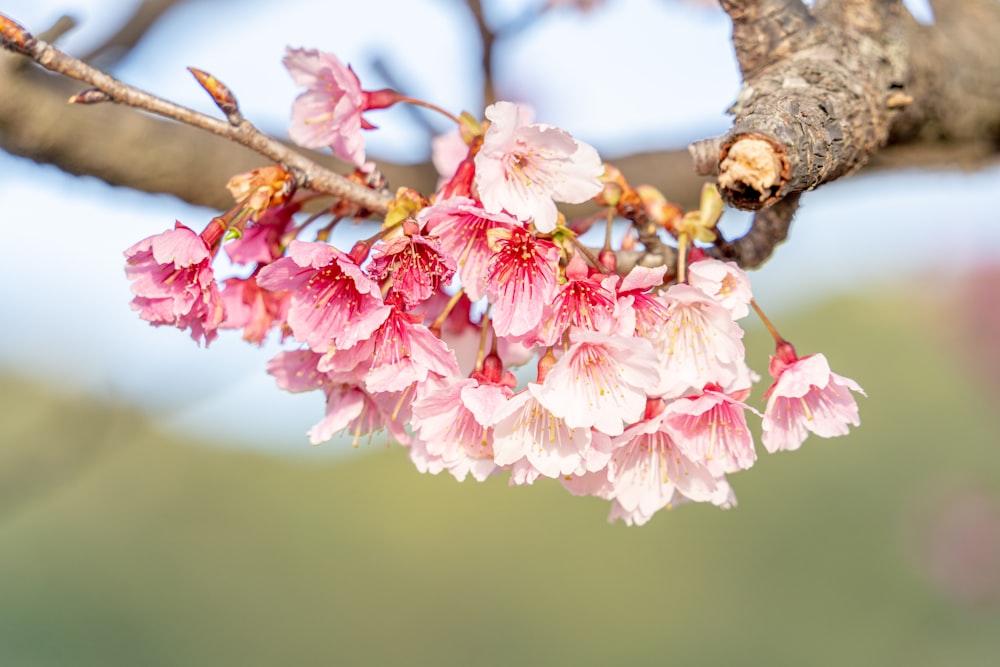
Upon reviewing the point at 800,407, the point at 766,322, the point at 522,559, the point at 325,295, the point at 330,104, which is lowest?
the point at 522,559

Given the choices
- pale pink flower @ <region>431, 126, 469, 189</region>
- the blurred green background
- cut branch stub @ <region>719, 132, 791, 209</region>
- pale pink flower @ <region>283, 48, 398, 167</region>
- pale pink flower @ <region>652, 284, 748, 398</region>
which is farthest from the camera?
the blurred green background

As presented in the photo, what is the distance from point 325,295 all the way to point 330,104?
0.44 m

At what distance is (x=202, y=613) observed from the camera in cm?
1202

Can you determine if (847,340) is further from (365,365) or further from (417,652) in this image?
(365,365)

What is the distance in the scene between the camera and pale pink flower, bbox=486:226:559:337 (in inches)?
40.0

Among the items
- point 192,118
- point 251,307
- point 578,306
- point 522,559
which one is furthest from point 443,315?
point 522,559

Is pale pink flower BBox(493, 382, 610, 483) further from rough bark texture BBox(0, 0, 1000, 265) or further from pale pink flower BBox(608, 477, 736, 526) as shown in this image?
rough bark texture BBox(0, 0, 1000, 265)

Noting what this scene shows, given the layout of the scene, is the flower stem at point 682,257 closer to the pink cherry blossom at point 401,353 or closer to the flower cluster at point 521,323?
the flower cluster at point 521,323

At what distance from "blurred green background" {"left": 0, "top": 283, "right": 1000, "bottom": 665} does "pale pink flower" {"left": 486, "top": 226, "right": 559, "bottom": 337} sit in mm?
11087

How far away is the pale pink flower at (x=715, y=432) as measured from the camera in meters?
1.12

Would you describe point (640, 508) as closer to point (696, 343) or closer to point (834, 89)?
point (696, 343)

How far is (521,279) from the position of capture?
1030 millimetres

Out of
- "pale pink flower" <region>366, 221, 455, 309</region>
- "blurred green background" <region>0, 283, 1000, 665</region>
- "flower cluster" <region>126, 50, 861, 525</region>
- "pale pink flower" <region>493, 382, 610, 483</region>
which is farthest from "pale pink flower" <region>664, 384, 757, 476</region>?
"blurred green background" <region>0, 283, 1000, 665</region>

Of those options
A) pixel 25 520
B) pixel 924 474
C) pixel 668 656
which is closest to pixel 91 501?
pixel 25 520
